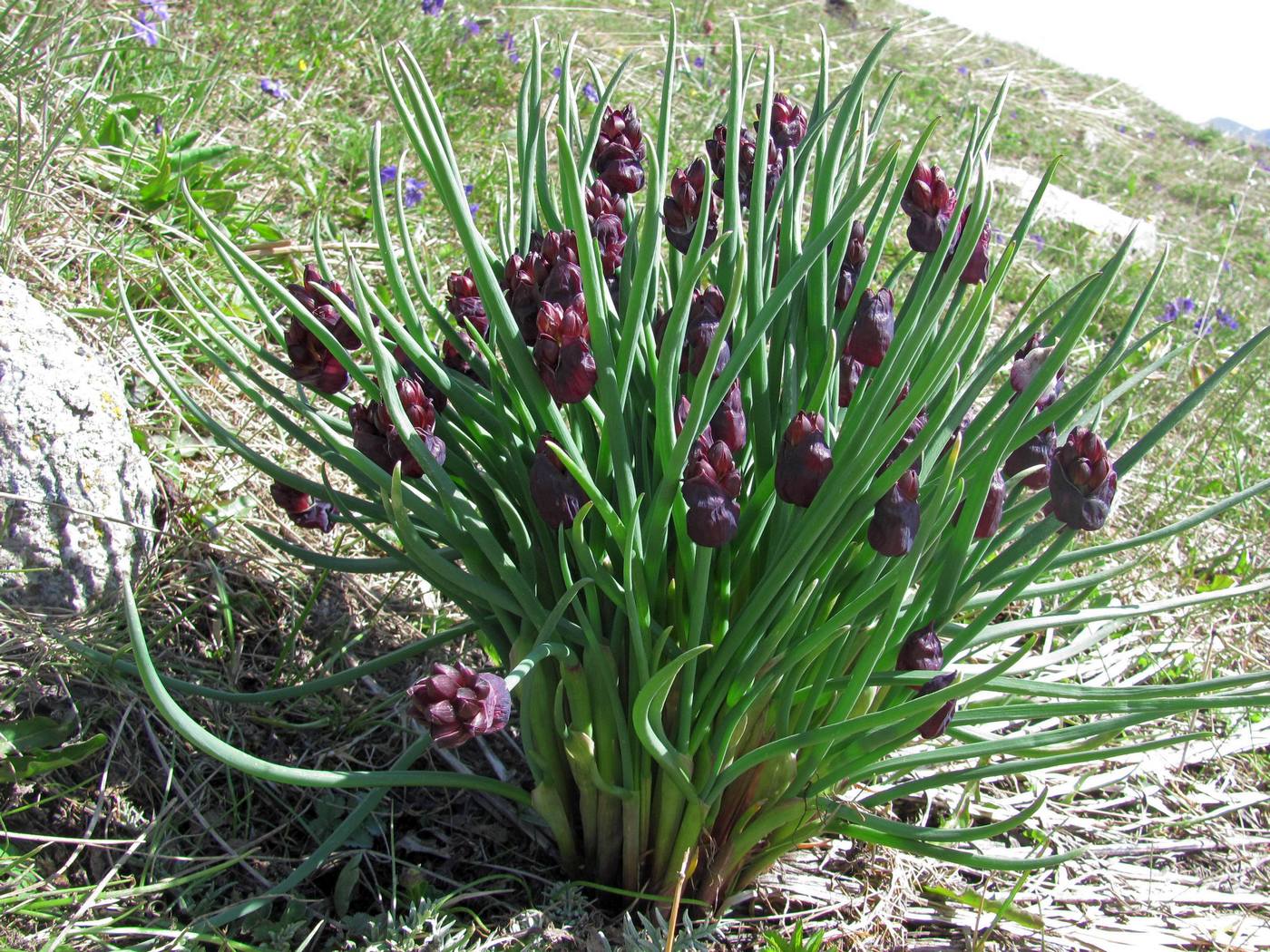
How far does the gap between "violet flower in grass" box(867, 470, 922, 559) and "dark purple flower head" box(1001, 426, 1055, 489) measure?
19 cm

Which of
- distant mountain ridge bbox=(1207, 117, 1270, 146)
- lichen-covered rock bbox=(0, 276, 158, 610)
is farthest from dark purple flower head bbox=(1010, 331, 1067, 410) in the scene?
distant mountain ridge bbox=(1207, 117, 1270, 146)

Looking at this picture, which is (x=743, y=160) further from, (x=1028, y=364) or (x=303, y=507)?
(x=303, y=507)

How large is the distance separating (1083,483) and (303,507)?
2.80 feet

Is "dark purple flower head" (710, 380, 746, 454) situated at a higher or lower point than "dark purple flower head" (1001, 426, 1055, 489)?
lower

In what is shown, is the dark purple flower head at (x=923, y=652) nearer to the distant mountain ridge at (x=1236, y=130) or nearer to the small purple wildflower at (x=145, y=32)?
the small purple wildflower at (x=145, y=32)

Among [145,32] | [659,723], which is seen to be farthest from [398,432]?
[145,32]

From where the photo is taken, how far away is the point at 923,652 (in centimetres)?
98

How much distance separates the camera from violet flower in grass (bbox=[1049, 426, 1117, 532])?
94 cm

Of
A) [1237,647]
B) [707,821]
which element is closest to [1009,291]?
[1237,647]

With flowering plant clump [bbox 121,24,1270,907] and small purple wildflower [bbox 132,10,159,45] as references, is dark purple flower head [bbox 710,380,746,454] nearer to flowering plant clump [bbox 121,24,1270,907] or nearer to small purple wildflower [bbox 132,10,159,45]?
flowering plant clump [bbox 121,24,1270,907]

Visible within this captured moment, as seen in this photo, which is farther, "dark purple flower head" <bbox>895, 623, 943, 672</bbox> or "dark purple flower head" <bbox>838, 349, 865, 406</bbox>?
"dark purple flower head" <bbox>838, 349, 865, 406</bbox>

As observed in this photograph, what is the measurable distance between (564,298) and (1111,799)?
133 centimetres

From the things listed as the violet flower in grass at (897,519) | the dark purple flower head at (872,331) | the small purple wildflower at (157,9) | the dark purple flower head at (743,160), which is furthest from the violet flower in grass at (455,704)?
the small purple wildflower at (157,9)

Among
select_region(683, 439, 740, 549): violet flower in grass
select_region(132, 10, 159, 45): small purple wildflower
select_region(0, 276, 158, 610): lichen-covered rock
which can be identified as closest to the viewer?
select_region(683, 439, 740, 549): violet flower in grass
